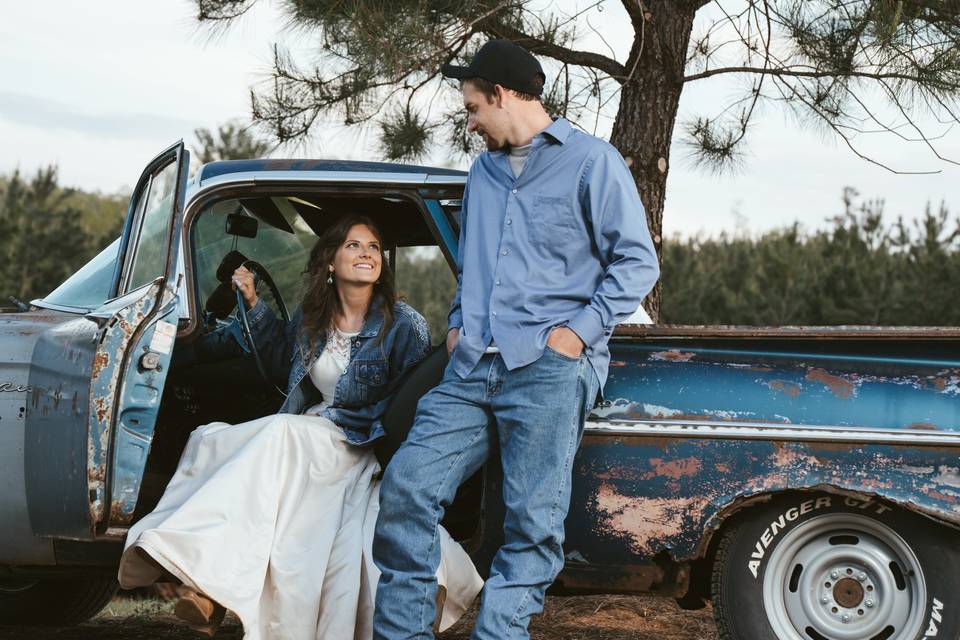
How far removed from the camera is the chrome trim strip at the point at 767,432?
3.35 metres

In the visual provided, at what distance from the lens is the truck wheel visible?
490 centimetres

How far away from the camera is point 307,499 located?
3.62 m

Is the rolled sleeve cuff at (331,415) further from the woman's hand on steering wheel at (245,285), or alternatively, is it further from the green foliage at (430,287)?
the green foliage at (430,287)

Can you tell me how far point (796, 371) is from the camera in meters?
3.44

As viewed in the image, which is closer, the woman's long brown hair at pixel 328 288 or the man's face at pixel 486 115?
the man's face at pixel 486 115

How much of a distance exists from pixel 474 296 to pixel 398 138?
12.0 feet

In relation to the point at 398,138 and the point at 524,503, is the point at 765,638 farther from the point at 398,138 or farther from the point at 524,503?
the point at 398,138

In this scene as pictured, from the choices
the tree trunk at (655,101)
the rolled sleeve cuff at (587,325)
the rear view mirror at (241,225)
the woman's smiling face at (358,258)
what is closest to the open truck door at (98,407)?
the woman's smiling face at (358,258)

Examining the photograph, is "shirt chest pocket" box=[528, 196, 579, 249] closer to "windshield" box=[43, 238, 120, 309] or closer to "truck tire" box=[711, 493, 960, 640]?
"truck tire" box=[711, 493, 960, 640]

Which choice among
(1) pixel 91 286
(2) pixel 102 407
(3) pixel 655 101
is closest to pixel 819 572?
(2) pixel 102 407

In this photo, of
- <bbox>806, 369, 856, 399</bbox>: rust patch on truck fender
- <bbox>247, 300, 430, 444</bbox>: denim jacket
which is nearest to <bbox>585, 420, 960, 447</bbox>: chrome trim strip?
<bbox>806, 369, 856, 399</bbox>: rust patch on truck fender

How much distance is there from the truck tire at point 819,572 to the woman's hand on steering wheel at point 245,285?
1982mm

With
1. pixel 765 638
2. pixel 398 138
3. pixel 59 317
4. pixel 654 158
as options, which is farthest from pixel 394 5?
pixel 765 638

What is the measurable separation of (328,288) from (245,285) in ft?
1.22
